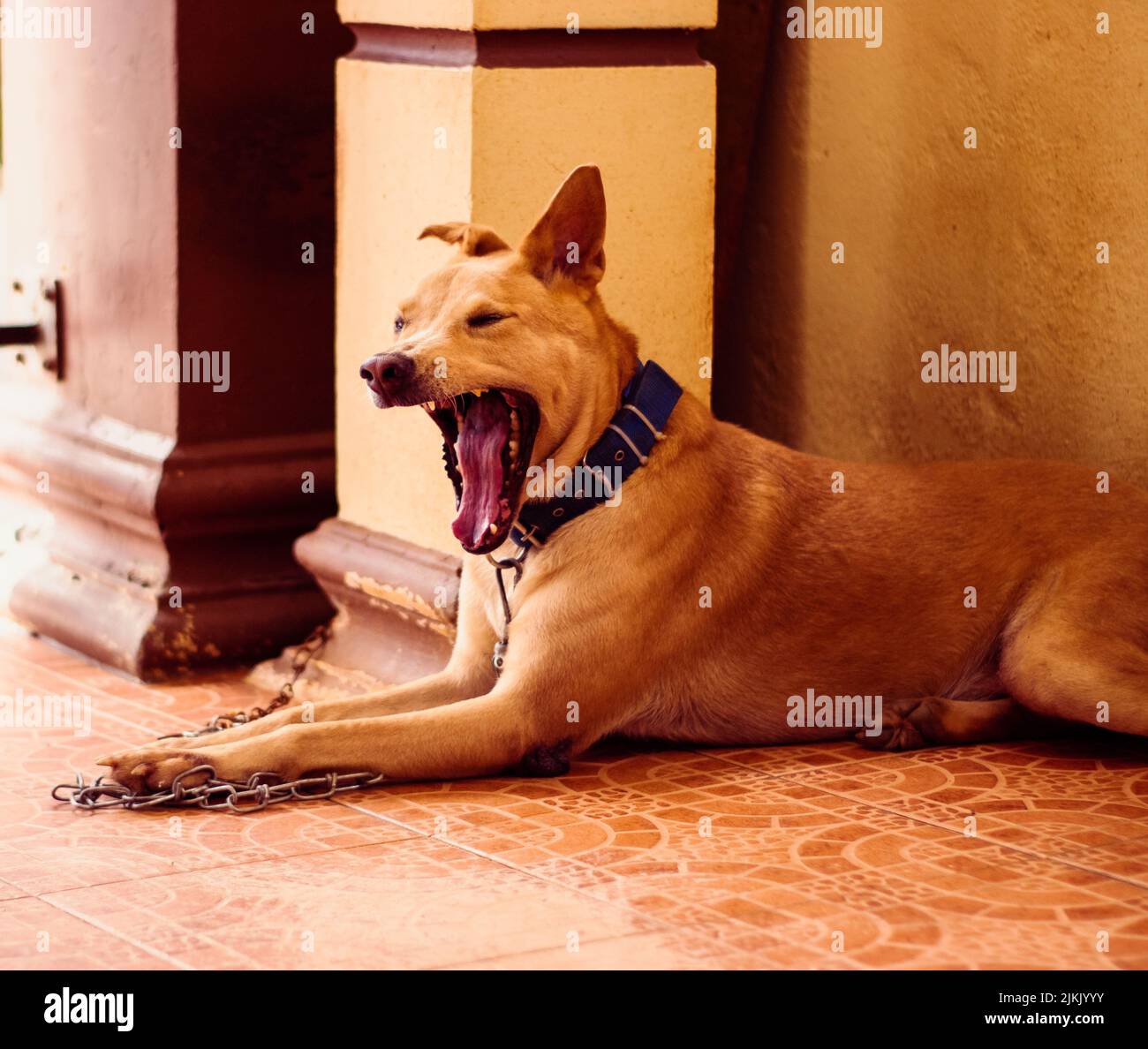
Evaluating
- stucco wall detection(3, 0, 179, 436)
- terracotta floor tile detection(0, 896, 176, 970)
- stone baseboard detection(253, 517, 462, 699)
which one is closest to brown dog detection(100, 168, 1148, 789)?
stone baseboard detection(253, 517, 462, 699)

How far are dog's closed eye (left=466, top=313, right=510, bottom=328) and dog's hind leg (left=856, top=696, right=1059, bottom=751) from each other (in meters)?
1.35

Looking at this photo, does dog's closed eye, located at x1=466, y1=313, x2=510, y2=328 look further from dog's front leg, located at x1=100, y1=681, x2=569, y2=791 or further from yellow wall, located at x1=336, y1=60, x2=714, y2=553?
dog's front leg, located at x1=100, y1=681, x2=569, y2=791

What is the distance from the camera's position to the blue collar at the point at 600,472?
466cm

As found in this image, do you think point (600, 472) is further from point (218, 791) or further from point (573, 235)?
point (218, 791)

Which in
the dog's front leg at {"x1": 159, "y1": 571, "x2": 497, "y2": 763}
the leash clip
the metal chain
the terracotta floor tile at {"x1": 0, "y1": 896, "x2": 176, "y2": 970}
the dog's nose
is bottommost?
the terracotta floor tile at {"x1": 0, "y1": 896, "x2": 176, "y2": 970}

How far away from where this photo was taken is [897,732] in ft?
15.9

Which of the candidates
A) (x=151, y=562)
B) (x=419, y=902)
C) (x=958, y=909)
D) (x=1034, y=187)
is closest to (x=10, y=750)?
(x=151, y=562)

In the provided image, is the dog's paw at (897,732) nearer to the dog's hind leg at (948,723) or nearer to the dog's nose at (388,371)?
the dog's hind leg at (948,723)

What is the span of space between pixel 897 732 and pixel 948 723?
13cm

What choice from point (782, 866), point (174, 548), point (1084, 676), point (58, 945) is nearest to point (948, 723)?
point (1084, 676)

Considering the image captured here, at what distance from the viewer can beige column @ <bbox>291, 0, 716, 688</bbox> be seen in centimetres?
502

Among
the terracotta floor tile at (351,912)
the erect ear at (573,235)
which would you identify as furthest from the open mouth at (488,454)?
the terracotta floor tile at (351,912)

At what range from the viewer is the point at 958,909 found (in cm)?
373

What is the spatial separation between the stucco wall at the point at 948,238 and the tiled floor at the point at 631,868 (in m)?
1.08
